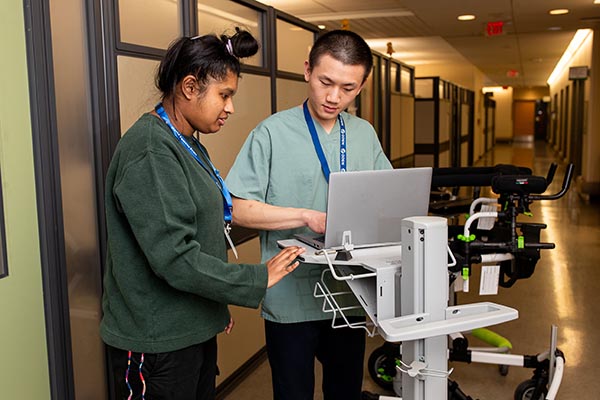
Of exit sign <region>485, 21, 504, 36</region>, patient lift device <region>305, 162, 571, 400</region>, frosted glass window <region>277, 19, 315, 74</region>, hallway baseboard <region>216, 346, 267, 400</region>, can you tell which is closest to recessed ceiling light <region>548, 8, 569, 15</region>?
exit sign <region>485, 21, 504, 36</region>

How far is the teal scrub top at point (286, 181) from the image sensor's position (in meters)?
1.83

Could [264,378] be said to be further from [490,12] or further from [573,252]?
[490,12]

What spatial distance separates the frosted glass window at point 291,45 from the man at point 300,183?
178 centimetres

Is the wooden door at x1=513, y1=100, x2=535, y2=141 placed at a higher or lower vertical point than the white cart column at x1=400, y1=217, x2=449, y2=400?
higher

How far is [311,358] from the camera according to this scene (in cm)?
186

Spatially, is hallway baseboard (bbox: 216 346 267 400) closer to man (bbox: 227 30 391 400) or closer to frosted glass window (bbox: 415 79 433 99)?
man (bbox: 227 30 391 400)

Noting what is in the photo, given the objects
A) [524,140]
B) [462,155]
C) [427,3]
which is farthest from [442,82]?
[524,140]

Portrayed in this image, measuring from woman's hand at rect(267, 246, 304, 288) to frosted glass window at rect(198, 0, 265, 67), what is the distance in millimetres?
1305

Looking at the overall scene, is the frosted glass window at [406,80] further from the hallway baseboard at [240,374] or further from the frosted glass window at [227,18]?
the hallway baseboard at [240,374]

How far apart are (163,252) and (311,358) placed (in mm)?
737

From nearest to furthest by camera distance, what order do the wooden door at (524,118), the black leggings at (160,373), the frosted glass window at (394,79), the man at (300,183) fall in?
1. the black leggings at (160,373)
2. the man at (300,183)
3. the frosted glass window at (394,79)
4. the wooden door at (524,118)

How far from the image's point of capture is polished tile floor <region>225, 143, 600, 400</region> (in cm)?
316

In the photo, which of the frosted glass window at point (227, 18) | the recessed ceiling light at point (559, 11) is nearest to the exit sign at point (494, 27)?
the recessed ceiling light at point (559, 11)

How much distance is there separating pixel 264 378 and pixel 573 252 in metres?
4.09
